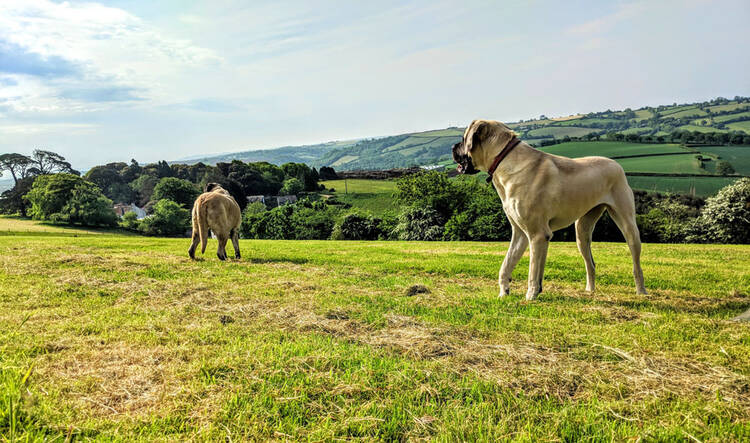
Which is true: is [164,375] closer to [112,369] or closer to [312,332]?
[112,369]

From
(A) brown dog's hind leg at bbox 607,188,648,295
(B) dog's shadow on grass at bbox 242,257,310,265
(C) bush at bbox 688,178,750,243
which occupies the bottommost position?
(C) bush at bbox 688,178,750,243

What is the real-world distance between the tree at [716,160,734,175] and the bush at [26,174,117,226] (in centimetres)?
11289

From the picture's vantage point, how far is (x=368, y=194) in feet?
314

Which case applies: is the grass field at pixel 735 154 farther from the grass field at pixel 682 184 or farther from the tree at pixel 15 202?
the tree at pixel 15 202

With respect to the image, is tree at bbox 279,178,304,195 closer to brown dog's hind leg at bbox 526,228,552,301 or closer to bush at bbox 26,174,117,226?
bush at bbox 26,174,117,226

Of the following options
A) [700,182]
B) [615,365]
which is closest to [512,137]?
[615,365]

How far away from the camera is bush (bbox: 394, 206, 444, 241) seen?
40.0m

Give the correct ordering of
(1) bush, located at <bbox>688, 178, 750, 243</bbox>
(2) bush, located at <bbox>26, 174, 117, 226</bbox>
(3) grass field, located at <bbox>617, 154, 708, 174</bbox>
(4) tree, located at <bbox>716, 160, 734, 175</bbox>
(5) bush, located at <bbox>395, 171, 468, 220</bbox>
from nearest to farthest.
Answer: (1) bush, located at <bbox>688, 178, 750, 243</bbox> < (5) bush, located at <bbox>395, 171, 468, 220</bbox> < (2) bush, located at <bbox>26, 174, 117, 226</bbox> < (4) tree, located at <bbox>716, 160, 734, 175</bbox> < (3) grass field, located at <bbox>617, 154, 708, 174</bbox>

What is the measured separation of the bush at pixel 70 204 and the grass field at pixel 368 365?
7456 centimetres

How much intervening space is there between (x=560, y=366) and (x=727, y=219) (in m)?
45.4

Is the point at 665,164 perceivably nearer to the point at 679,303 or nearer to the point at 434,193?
the point at 434,193

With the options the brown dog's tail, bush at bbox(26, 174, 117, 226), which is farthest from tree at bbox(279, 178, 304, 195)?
the brown dog's tail

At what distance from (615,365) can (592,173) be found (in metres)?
3.74

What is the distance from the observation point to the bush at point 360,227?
47334 mm
